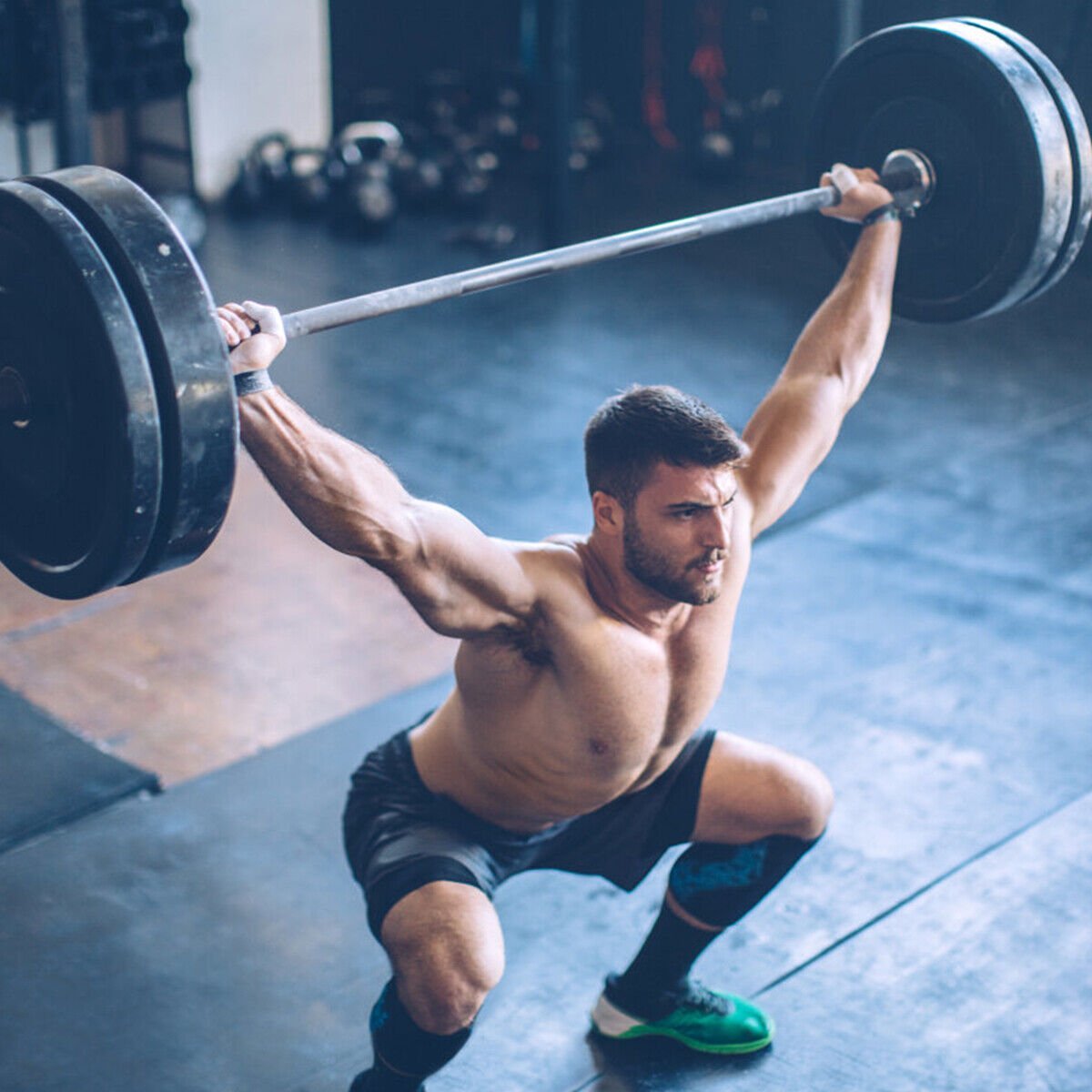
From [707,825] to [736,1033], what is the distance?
344 mm

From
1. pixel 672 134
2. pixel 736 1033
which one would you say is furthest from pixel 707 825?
pixel 672 134

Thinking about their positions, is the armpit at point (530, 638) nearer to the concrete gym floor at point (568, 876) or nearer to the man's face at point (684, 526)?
Result: the man's face at point (684, 526)

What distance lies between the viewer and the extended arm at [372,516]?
1.73 metres

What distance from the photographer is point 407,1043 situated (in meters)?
2.01

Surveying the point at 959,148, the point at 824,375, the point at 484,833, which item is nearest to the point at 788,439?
the point at 824,375

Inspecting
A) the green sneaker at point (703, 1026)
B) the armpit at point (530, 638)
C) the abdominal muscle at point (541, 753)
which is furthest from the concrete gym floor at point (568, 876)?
the armpit at point (530, 638)

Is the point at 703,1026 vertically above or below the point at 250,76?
below

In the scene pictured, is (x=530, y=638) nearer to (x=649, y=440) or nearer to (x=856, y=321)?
(x=649, y=440)

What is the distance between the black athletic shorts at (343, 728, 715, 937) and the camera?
84.1 inches

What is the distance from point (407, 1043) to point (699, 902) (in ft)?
1.72

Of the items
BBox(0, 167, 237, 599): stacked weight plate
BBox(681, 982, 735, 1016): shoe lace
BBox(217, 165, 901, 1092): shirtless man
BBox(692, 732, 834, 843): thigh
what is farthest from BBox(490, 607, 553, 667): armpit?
BBox(681, 982, 735, 1016): shoe lace

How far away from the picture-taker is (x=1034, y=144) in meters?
2.44

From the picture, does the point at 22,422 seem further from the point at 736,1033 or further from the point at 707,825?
the point at 736,1033

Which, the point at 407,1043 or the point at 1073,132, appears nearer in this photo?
the point at 407,1043
